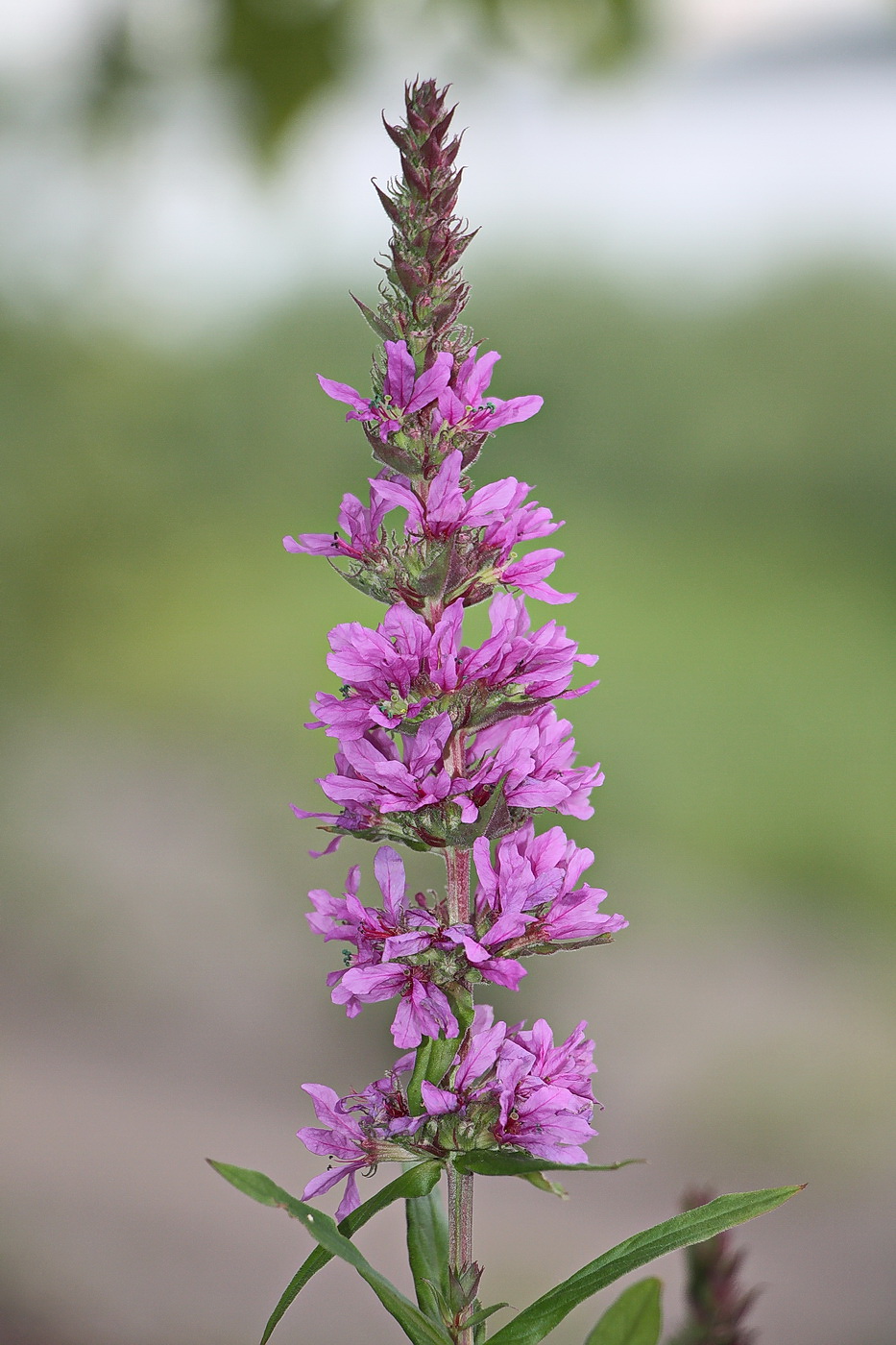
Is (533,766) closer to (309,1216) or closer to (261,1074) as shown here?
(309,1216)

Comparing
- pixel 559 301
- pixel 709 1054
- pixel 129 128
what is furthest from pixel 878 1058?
pixel 129 128

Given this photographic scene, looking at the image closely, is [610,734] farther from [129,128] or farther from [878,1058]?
[129,128]

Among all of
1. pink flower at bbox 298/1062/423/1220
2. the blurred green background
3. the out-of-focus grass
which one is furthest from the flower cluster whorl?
the out-of-focus grass

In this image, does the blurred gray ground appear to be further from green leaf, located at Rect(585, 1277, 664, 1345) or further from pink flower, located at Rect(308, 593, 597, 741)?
pink flower, located at Rect(308, 593, 597, 741)

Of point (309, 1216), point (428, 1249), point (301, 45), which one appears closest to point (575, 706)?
point (301, 45)

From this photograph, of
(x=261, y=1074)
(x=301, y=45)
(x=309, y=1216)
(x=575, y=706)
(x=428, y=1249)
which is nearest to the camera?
(x=309, y=1216)
